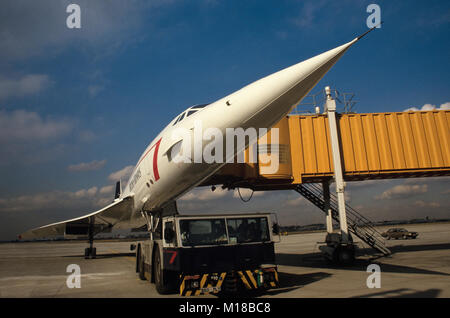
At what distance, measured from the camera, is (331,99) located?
13453 millimetres

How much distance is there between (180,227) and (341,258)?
8.15 metres

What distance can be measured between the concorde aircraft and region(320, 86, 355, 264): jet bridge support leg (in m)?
7.20

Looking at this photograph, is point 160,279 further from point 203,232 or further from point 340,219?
point 340,219

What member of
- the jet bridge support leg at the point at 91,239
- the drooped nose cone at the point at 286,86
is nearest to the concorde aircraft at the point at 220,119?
the drooped nose cone at the point at 286,86

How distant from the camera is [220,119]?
5.40 meters

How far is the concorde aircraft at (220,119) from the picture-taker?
480cm

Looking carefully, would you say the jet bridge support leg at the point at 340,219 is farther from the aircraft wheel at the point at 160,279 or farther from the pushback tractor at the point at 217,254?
the aircraft wheel at the point at 160,279

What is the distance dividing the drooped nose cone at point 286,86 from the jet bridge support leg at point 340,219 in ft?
27.9

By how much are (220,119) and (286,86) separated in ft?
4.26

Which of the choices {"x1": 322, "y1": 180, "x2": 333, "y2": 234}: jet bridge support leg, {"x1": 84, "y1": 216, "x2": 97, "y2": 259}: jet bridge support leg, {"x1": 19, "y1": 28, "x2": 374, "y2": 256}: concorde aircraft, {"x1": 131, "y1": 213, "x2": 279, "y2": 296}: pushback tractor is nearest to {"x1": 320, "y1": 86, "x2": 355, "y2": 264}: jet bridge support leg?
{"x1": 322, "y1": 180, "x2": 333, "y2": 234}: jet bridge support leg

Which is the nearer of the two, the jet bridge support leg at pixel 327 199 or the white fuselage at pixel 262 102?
the white fuselage at pixel 262 102
